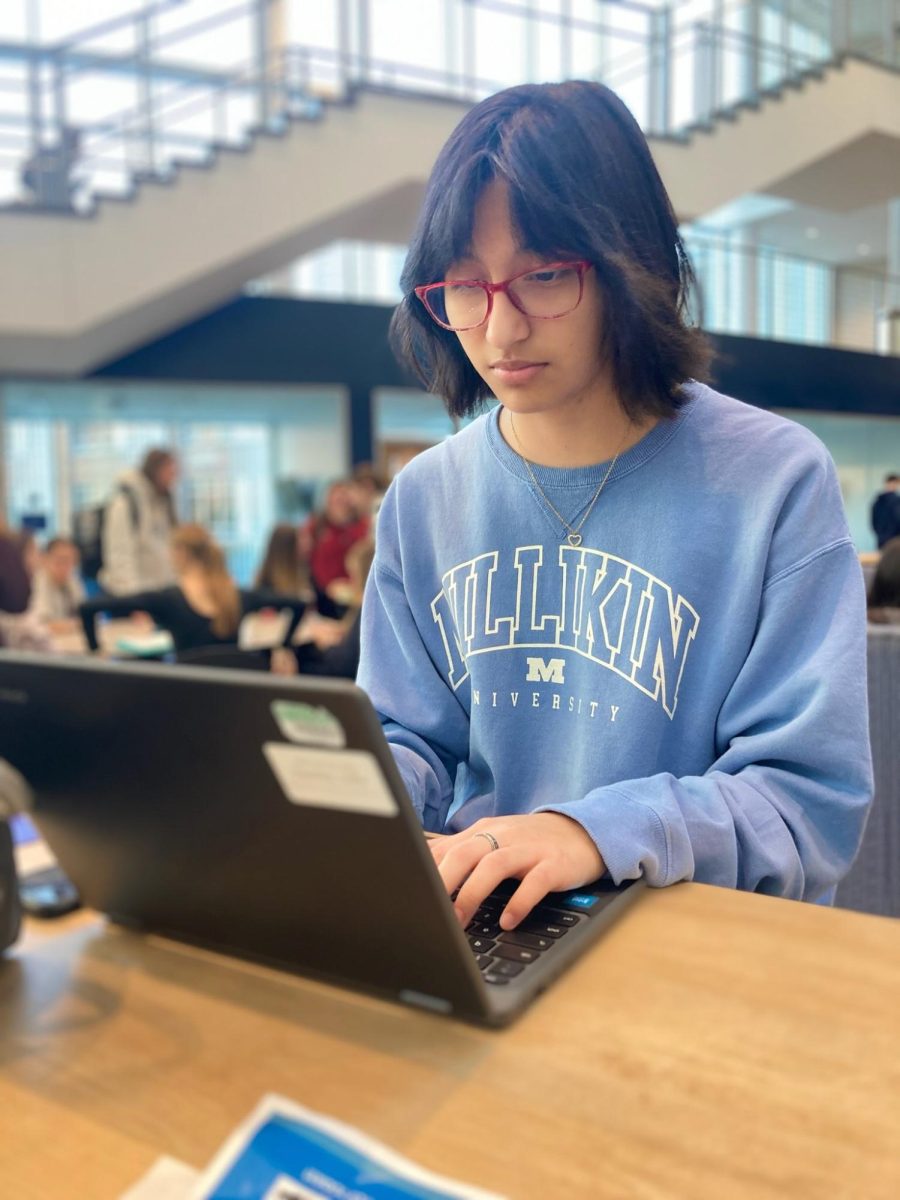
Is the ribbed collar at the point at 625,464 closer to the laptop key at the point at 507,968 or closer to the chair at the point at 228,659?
the laptop key at the point at 507,968

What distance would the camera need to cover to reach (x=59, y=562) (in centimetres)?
562

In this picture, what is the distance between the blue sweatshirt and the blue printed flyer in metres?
0.32

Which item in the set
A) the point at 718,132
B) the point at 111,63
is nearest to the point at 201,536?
the point at 111,63

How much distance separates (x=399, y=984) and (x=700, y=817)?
324 millimetres

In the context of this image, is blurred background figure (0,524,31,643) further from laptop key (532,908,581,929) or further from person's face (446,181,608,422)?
laptop key (532,908,581,929)

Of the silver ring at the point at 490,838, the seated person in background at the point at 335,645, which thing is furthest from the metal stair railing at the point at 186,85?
the silver ring at the point at 490,838

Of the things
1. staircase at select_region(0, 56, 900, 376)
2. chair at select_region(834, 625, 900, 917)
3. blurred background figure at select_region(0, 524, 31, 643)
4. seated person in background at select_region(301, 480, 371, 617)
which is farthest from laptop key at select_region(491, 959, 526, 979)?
staircase at select_region(0, 56, 900, 376)

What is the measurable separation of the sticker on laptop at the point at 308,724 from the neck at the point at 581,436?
2.13 feet

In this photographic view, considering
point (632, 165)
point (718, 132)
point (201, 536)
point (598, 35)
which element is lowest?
point (201, 536)

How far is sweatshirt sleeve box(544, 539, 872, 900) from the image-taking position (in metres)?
0.80

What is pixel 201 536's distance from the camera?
14.0ft

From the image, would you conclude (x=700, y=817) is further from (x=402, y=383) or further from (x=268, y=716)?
(x=402, y=383)

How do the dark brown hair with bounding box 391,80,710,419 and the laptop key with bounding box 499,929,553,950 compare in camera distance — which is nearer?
the laptop key with bounding box 499,929,553,950

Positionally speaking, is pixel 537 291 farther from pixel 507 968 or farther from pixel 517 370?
pixel 507 968
